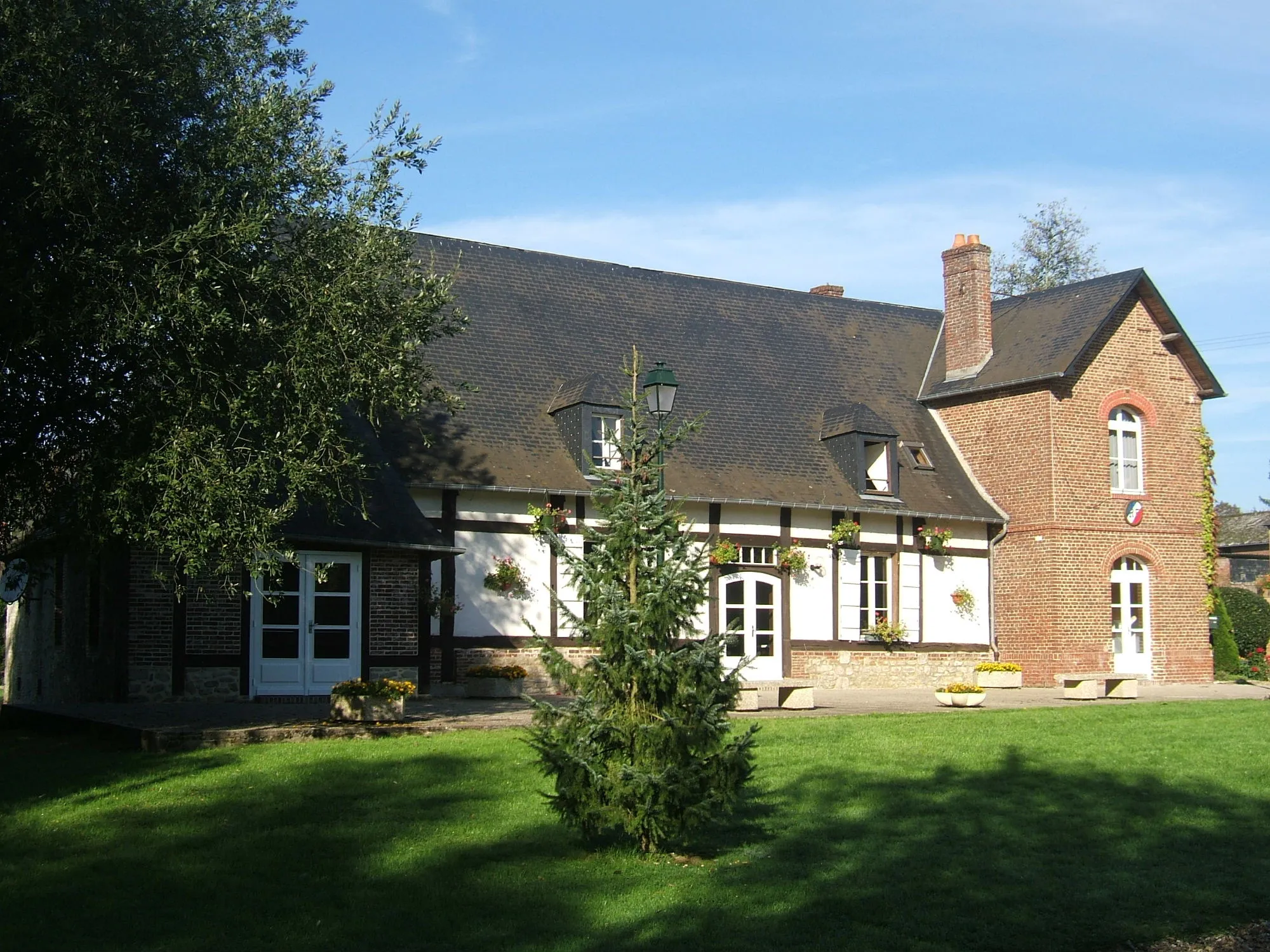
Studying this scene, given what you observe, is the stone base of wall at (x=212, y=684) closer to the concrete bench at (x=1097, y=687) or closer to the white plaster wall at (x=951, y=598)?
the concrete bench at (x=1097, y=687)

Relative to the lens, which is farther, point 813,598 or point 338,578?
point 813,598

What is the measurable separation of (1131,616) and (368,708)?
54.1 ft

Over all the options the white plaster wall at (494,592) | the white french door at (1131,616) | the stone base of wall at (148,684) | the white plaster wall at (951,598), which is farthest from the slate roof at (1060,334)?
the stone base of wall at (148,684)

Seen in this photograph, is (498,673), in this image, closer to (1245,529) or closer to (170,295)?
(170,295)

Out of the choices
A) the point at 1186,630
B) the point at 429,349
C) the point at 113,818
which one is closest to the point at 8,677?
the point at 429,349

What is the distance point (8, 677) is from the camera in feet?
85.8

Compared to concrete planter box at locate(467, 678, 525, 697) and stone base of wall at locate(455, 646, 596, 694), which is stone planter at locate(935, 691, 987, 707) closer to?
stone base of wall at locate(455, 646, 596, 694)

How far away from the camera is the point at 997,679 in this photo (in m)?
22.9

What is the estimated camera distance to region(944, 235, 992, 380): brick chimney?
2641 centimetres

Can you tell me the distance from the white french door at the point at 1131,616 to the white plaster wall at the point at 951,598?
94.3 inches

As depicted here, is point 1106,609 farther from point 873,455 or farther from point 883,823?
point 883,823

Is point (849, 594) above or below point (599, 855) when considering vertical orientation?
above

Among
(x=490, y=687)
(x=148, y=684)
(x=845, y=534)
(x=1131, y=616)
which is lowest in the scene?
(x=490, y=687)

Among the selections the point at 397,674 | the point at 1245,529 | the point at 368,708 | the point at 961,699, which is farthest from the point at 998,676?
the point at 1245,529
